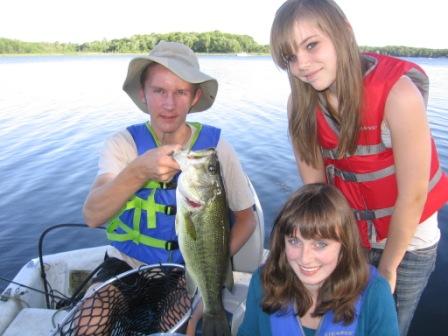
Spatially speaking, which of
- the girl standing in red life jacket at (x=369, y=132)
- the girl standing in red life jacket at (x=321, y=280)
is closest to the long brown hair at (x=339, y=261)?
the girl standing in red life jacket at (x=321, y=280)

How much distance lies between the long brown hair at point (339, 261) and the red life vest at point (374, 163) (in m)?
0.41

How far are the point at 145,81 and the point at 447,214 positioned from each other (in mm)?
6926

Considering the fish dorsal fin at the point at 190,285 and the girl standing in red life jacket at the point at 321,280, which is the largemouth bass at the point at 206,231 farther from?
the girl standing in red life jacket at the point at 321,280

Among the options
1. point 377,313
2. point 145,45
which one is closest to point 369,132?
point 377,313

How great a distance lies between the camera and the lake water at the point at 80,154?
25.0ft

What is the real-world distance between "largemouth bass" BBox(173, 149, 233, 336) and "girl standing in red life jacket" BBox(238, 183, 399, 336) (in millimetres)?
333

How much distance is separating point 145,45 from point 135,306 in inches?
3284

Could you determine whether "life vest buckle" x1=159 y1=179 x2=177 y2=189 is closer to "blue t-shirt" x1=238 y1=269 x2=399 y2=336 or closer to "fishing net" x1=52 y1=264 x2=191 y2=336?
"fishing net" x1=52 y1=264 x2=191 y2=336

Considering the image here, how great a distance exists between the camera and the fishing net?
278 centimetres

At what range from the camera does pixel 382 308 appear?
2279 mm

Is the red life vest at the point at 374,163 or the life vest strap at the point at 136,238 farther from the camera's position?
the life vest strap at the point at 136,238

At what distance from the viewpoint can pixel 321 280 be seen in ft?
8.12

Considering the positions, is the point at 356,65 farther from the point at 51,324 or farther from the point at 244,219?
the point at 51,324

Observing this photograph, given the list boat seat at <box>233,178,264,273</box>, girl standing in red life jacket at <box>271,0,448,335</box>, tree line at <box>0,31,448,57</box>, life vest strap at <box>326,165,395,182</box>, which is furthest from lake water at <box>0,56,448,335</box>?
tree line at <box>0,31,448,57</box>
